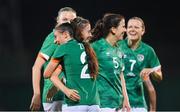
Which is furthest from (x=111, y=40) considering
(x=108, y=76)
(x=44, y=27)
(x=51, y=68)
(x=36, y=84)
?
(x=44, y=27)

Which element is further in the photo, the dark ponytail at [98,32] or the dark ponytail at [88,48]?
the dark ponytail at [98,32]

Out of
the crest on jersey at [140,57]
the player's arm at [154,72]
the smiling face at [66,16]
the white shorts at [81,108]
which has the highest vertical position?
the smiling face at [66,16]

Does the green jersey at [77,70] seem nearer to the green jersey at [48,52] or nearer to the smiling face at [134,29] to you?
the green jersey at [48,52]

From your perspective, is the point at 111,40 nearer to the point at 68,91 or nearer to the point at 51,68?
the point at 51,68

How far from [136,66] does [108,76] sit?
797mm

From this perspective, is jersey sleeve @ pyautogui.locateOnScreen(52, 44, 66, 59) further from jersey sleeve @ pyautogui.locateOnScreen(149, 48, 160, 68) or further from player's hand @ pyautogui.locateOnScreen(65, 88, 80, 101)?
jersey sleeve @ pyautogui.locateOnScreen(149, 48, 160, 68)

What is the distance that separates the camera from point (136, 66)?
10297 mm

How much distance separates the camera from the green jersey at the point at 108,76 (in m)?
9.55

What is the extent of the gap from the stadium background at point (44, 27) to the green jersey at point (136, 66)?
506 cm

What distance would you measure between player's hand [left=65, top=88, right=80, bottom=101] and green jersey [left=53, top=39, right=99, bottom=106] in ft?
0.16

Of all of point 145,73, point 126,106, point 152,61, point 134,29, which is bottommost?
point 126,106

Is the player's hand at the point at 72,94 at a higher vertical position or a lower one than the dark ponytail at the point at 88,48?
lower

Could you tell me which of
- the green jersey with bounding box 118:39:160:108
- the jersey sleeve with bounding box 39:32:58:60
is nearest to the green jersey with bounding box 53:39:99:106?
the jersey sleeve with bounding box 39:32:58:60

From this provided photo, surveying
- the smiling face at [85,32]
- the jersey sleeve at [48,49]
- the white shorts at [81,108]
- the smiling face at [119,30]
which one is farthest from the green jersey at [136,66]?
the white shorts at [81,108]
